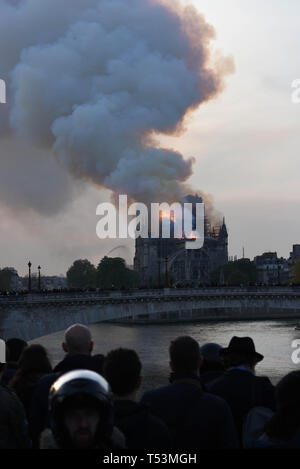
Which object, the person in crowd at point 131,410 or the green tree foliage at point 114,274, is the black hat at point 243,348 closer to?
the person in crowd at point 131,410

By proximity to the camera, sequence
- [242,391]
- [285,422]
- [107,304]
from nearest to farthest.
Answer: [285,422], [242,391], [107,304]

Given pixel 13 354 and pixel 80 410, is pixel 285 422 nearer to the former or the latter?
pixel 80 410

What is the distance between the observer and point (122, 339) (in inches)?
3073

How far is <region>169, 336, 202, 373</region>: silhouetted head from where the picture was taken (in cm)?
688

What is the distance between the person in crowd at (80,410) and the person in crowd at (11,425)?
1.99 metres

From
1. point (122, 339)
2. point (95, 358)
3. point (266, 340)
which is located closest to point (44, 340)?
point (122, 339)

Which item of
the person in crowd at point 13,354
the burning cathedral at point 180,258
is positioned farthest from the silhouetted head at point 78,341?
the burning cathedral at point 180,258

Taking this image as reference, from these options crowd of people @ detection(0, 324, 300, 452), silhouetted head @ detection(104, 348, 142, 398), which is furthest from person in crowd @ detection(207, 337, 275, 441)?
silhouetted head @ detection(104, 348, 142, 398)

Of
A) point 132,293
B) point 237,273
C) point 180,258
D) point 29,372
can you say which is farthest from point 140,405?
point 180,258

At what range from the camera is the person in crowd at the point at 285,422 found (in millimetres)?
5328

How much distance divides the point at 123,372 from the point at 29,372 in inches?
105

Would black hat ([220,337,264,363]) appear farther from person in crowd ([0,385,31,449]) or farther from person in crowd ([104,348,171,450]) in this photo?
person in crowd ([0,385,31,449])

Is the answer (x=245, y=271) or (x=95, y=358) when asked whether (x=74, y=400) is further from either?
(x=245, y=271)

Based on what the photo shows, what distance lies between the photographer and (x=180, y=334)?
8294cm
